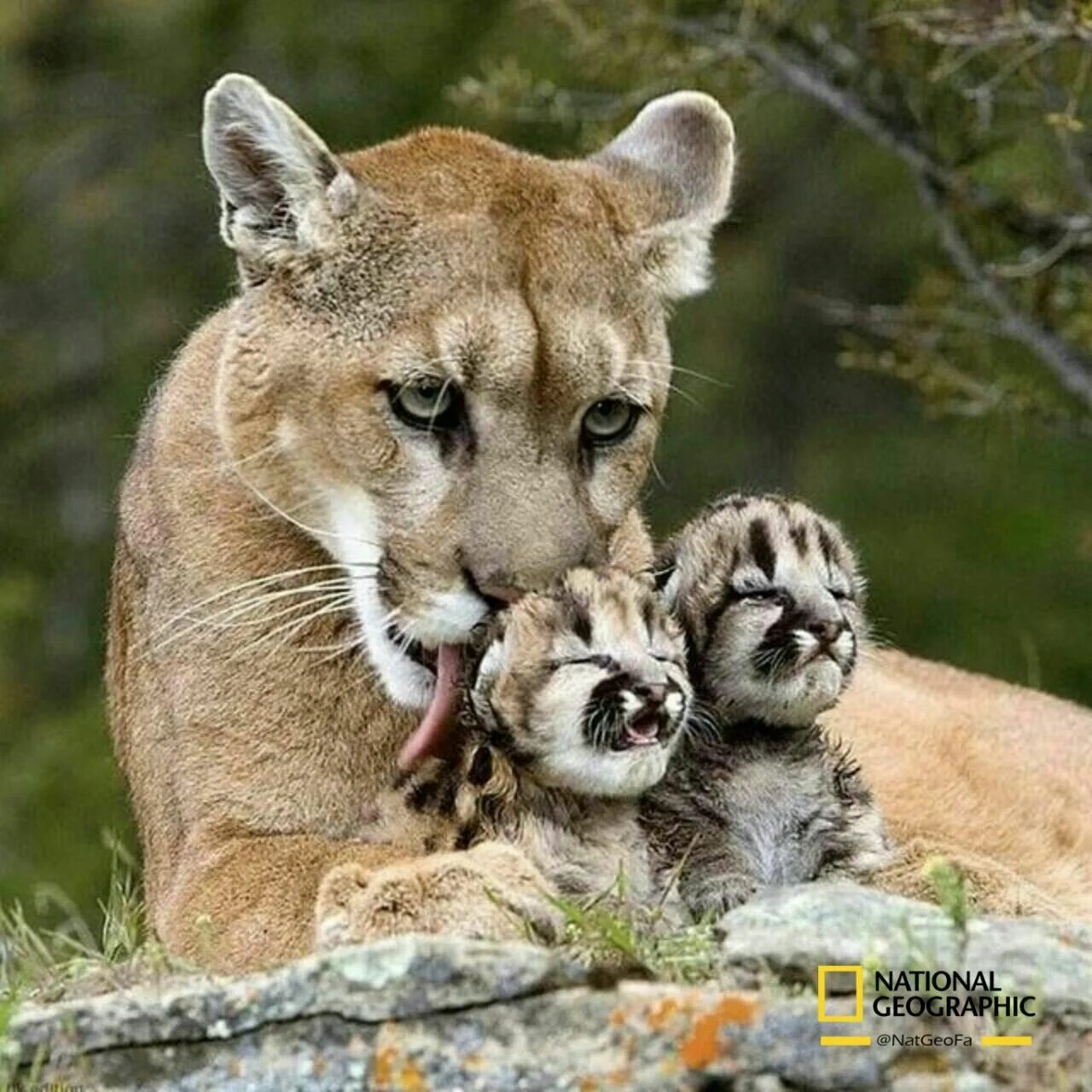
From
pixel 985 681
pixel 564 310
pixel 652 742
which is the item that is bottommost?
pixel 985 681

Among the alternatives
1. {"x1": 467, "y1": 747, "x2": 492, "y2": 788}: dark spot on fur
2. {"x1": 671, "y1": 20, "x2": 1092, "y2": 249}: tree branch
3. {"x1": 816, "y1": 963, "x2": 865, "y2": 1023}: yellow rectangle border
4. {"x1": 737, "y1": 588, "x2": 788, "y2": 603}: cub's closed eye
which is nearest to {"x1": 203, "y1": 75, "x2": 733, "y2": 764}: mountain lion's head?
{"x1": 467, "y1": 747, "x2": 492, "y2": 788}: dark spot on fur

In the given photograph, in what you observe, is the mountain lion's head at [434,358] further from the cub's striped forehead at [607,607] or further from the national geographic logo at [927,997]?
the national geographic logo at [927,997]

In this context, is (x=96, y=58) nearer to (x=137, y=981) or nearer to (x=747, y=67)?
(x=747, y=67)

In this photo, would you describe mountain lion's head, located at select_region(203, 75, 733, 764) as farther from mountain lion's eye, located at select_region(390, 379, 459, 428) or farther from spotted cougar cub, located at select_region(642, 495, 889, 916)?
spotted cougar cub, located at select_region(642, 495, 889, 916)

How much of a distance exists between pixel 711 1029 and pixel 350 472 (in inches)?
105

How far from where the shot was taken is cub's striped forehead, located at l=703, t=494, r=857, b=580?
7.97 metres

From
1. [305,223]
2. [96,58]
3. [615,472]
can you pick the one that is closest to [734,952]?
[615,472]

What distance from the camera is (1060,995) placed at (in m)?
6.51

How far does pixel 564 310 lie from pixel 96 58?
1491 cm

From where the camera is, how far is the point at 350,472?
336 inches

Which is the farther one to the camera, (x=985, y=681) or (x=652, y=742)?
(x=985, y=681)

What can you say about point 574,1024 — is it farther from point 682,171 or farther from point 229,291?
point 229,291

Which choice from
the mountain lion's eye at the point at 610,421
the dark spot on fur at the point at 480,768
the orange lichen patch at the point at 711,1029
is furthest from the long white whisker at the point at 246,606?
the orange lichen patch at the point at 711,1029

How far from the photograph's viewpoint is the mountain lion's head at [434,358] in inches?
324
